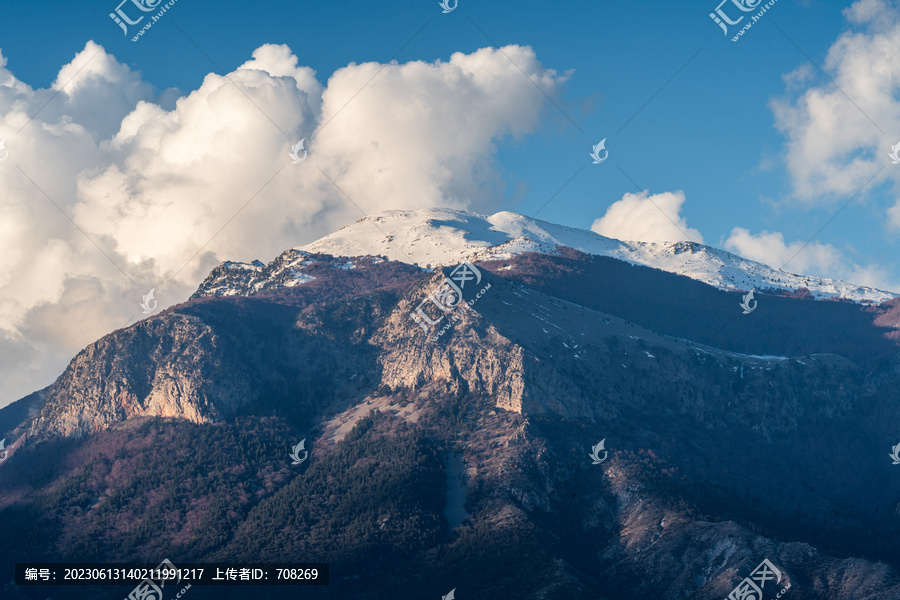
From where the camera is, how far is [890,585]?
19738 cm

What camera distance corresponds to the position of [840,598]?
200m

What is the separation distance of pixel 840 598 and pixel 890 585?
32.5 feet
